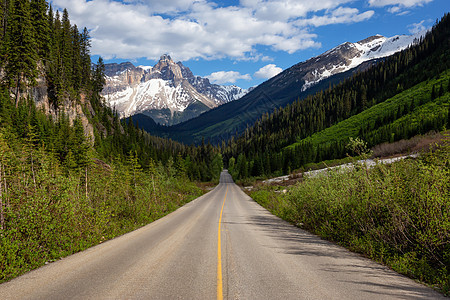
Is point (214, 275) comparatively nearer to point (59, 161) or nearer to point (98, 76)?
point (59, 161)

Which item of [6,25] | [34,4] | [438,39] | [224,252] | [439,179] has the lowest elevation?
[224,252]

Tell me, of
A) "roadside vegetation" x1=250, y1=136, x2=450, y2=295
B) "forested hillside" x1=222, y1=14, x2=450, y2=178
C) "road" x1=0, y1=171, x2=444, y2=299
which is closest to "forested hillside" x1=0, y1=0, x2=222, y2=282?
"road" x1=0, y1=171, x2=444, y2=299

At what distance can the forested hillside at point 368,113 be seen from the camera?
8375cm

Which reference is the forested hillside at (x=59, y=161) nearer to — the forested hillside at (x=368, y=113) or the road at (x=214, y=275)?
the road at (x=214, y=275)

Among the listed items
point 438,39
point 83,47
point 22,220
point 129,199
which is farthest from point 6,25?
point 438,39

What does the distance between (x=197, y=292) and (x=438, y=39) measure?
190059 mm

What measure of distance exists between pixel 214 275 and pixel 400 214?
5.57 meters

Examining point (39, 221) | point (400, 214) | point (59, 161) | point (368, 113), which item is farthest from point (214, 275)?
point (368, 113)

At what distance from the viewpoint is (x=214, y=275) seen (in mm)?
6062

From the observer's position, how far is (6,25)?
197 ft

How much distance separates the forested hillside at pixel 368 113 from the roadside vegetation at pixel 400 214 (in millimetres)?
69715

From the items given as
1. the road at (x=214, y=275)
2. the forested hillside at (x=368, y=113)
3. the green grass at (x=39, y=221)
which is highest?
the forested hillside at (x=368, y=113)

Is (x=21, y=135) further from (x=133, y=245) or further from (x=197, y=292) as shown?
(x=197, y=292)

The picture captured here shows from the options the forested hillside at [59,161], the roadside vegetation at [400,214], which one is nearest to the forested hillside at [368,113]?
the forested hillside at [59,161]
